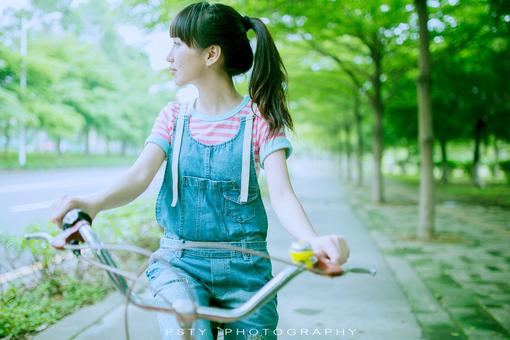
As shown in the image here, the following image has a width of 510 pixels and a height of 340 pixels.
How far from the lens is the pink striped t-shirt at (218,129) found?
1554 mm

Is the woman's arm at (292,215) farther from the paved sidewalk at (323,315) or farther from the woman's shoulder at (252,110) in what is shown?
the paved sidewalk at (323,315)

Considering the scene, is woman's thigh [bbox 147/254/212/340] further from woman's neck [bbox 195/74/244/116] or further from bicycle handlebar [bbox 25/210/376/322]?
woman's neck [bbox 195/74/244/116]

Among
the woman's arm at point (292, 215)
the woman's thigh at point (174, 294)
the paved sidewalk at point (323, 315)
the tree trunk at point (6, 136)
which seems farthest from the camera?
the tree trunk at point (6, 136)

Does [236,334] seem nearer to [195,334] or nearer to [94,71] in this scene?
[195,334]

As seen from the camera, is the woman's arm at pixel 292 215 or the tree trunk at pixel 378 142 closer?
the woman's arm at pixel 292 215

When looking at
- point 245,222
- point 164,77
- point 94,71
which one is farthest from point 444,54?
point 94,71

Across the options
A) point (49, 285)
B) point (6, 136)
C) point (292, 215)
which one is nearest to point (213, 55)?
point (292, 215)

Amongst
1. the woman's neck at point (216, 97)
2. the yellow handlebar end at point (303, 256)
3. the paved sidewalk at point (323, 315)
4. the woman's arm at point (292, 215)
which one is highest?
the woman's neck at point (216, 97)

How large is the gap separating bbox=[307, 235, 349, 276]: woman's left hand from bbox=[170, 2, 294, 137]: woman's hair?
56cm

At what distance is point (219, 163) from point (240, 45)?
1.70ft

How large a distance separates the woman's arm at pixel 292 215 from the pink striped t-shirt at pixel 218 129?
7 cm

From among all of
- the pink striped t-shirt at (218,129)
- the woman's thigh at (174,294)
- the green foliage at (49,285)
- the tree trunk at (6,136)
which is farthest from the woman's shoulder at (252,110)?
the tree trunk at (6,136)

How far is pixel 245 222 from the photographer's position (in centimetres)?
150

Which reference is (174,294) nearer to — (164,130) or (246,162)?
(246,162)
